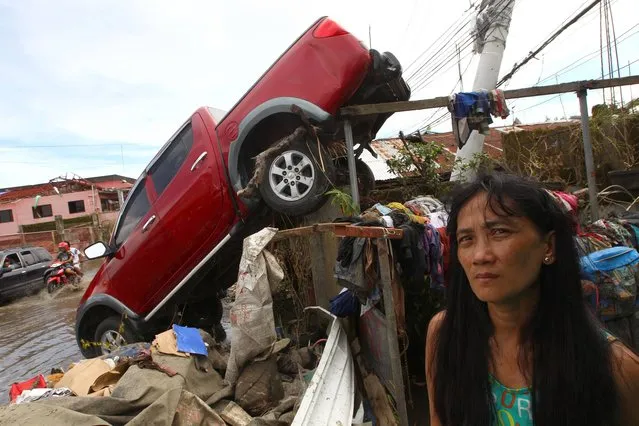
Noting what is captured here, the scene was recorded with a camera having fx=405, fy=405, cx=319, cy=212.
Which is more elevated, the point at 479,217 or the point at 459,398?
the point at 479,217

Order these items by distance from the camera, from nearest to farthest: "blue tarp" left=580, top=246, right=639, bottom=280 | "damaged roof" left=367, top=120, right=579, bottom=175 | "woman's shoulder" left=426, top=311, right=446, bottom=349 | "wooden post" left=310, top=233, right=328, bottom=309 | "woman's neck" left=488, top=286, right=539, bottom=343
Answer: "woman's neck" left=488, top=286, right=539, bottom=343 → "woman's shoulder" left=426, top=311, right=446, bottom=349 → "blue tarp" left=580, top=246, right=639, bottom=280 → "wooden post" left=310, top=233, right=328, bottom=309 → "damaged roof" left=367, top=120, right=579, bottom=175

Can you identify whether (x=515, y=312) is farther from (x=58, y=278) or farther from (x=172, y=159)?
(x=58, y=278)

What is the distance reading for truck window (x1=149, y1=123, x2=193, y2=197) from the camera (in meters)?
4.84

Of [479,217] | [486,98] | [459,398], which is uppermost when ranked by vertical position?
[486,98]

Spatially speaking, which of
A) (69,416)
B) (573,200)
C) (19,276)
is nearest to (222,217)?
(69,416)

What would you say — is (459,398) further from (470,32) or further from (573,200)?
(470,32)

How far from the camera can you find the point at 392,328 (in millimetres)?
2727

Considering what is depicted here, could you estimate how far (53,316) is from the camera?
957 centimetres

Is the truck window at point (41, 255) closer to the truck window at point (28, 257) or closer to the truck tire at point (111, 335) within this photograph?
the truck window at point (28, 257)

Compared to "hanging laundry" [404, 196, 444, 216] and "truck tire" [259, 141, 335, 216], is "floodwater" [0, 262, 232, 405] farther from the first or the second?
"hanging laundry" [404, 196, 444, 216]

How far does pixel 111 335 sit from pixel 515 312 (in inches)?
212

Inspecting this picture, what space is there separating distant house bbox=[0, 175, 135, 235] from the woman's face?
34382 millimetres

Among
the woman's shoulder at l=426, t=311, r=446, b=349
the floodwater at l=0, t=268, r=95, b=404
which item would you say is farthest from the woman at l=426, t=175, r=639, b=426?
the floodwater at l=0, t=268, r=95, b=404

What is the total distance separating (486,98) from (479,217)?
3.55 meters
